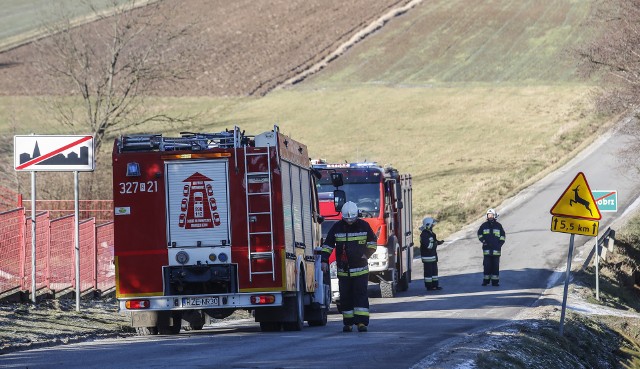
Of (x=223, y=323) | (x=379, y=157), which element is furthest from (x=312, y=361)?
(x=379, y=157)

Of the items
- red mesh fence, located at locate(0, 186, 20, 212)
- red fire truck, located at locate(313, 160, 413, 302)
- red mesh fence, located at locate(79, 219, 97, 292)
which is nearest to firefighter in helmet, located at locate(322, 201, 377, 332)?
red mesh fence, located at locate(79, 219, 97, 292)

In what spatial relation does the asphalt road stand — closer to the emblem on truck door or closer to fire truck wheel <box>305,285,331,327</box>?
fire truck wheel <box>305,285,331,327</box>

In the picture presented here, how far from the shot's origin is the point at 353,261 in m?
15.6

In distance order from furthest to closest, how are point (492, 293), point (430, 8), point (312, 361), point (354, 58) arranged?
point (430, 8) < point (354, 58) < point (492, 293) < point (312, 361)

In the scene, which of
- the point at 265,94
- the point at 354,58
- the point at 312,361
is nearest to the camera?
the point at 312,361

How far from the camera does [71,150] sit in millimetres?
17875

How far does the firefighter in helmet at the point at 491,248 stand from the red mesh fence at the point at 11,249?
37.9 feet

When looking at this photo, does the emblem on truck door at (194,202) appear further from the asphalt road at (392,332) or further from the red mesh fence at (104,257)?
the red mesh fence at (104,257)

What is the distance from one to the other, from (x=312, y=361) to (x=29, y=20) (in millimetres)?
75460

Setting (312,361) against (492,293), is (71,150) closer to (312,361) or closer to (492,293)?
(312,361)

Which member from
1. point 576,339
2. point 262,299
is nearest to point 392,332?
point 262,299

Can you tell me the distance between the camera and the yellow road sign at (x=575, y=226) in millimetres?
15125

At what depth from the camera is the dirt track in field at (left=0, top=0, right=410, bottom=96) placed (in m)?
67.8

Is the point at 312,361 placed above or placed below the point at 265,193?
below
